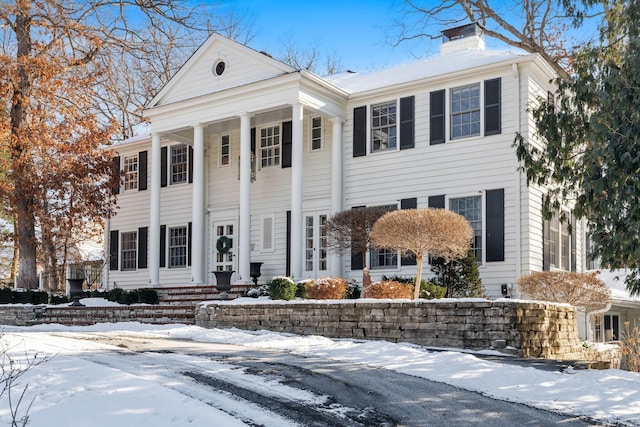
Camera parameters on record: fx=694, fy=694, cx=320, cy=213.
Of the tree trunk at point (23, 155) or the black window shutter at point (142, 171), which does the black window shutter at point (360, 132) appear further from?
the tree trunk at point (23, 155)

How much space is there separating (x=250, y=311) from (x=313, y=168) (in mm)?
6519

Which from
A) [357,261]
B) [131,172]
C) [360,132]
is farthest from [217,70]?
[357,261]

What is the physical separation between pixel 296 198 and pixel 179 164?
21.6 feet

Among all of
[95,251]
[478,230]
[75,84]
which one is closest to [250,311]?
[478,230]

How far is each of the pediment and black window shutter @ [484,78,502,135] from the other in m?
5.42

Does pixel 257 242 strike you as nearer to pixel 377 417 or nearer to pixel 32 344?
pixel 32 344

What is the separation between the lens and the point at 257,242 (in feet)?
66.7

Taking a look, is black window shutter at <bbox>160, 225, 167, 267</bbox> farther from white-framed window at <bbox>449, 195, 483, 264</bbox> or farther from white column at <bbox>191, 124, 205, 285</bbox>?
white-framed window at <bbox>449, 195, 483, 264</bbox>

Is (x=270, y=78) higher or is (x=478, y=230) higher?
(x=270, y=78)

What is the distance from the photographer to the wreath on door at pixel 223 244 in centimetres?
1964

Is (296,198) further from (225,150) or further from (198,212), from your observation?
(225,150)

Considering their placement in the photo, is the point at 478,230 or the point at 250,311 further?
the point at 478,230

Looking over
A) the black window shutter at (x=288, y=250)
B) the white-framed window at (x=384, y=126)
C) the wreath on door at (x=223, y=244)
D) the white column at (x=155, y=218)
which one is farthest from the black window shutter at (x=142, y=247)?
the white-framed window at (x=384, y=126)

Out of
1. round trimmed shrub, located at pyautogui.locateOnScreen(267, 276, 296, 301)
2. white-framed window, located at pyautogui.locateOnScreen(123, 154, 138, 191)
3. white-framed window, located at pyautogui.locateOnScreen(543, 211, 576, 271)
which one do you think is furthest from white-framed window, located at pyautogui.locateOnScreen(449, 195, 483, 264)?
white-framed window, located at pyautogui.locateOnScreen(123, 154, 138, 191)
